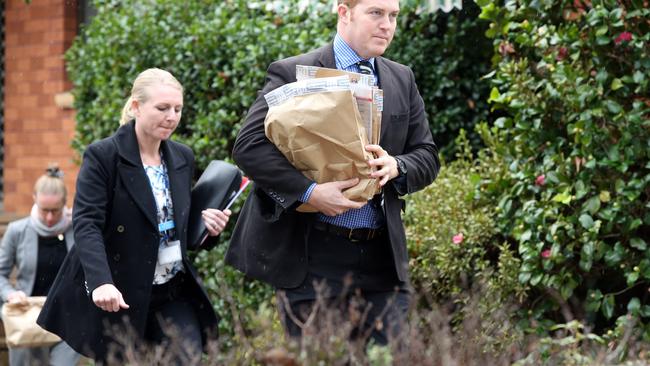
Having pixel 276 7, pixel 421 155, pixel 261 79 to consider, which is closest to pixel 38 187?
pixel 261 79

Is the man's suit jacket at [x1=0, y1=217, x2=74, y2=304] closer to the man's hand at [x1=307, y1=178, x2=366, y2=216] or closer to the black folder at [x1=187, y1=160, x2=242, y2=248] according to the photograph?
the black folder at [x1=187, y1=160, x2=242, y2=248]

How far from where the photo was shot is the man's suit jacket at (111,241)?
4.77 meters

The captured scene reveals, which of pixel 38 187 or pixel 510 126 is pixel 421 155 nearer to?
pixel 510 126

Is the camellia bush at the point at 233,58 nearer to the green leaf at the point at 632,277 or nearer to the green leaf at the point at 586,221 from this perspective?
the green leaf at the point at 586,221

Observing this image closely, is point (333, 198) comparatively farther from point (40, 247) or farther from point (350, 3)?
point (40, 247)

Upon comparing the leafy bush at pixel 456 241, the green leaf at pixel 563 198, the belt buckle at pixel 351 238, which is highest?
the belt buckle at pixel 351 238

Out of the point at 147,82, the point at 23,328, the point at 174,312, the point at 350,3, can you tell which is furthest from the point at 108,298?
the point at 23,328

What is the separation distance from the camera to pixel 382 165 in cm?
406

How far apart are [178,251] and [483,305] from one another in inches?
60.4

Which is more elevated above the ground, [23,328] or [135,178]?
[135,178]

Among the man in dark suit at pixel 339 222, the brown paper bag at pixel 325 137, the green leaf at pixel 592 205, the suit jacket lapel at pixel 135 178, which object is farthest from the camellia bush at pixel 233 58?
the brown paper bag at pixel 325 137

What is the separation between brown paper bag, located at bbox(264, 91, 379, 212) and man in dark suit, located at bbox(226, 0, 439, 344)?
0.27 ft

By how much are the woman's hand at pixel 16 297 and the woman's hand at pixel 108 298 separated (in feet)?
7.22

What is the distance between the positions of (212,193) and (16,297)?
7.09 feet
